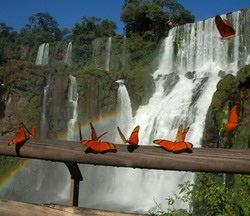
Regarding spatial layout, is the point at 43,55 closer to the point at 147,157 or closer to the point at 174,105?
the point at 174,105

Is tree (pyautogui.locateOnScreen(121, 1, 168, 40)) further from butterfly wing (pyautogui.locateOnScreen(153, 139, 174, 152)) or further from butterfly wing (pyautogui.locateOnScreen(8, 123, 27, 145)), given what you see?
butterfly wing (pyautogui.locateOnScreen(153, 139, 174, 152))

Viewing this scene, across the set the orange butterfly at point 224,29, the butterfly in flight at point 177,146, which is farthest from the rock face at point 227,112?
the butterfly in flight at point 177,146

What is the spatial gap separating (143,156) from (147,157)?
0.02 meters

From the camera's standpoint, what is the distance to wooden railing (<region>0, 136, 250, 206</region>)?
5.31 feet

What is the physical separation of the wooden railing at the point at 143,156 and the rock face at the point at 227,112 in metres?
8.19

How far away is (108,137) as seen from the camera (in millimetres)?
21344

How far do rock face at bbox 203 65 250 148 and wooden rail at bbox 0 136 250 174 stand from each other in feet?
26.9

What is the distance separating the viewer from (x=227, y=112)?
11391 mm

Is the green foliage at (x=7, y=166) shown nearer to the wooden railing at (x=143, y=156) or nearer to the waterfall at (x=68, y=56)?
the waterfall at (x=68, y=56)

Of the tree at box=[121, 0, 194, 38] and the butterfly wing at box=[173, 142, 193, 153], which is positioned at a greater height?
the tree at box=[121, 0, 194, 38]

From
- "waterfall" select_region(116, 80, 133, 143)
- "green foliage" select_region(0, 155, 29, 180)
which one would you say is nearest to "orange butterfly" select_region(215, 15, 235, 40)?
"waterfall" select_region(116, 80, 133, 143)

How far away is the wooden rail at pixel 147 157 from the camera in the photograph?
1.62 metres

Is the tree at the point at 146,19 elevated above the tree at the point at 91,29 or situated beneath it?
situated beneath

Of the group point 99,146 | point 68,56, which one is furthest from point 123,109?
point 99,146
